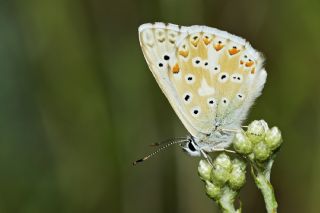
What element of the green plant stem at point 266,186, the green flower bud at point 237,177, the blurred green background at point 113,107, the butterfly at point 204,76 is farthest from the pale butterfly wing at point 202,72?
the blurred green background at point 113,107

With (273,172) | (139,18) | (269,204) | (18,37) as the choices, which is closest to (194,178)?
(273,172)

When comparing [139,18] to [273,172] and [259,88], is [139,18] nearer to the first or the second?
[273,172]

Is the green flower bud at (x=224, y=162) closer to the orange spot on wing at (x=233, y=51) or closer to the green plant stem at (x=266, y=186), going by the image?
the green plant stem at (x=266, y=186)

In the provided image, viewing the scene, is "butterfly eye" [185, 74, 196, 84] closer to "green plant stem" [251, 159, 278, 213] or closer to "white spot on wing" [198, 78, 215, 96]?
"white spot on wing" [198, 78, 215, 96]

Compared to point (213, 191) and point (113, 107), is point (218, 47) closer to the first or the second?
point (213, 191)

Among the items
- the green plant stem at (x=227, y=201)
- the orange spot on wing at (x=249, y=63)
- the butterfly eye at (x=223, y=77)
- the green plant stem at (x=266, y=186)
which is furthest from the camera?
the butterfly eye at (x=223, y=77)

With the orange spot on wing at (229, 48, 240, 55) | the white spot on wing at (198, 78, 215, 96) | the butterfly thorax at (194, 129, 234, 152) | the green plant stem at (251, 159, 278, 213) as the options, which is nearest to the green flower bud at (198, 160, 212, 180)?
the green plant stem at (251, 159, 278, 213)
